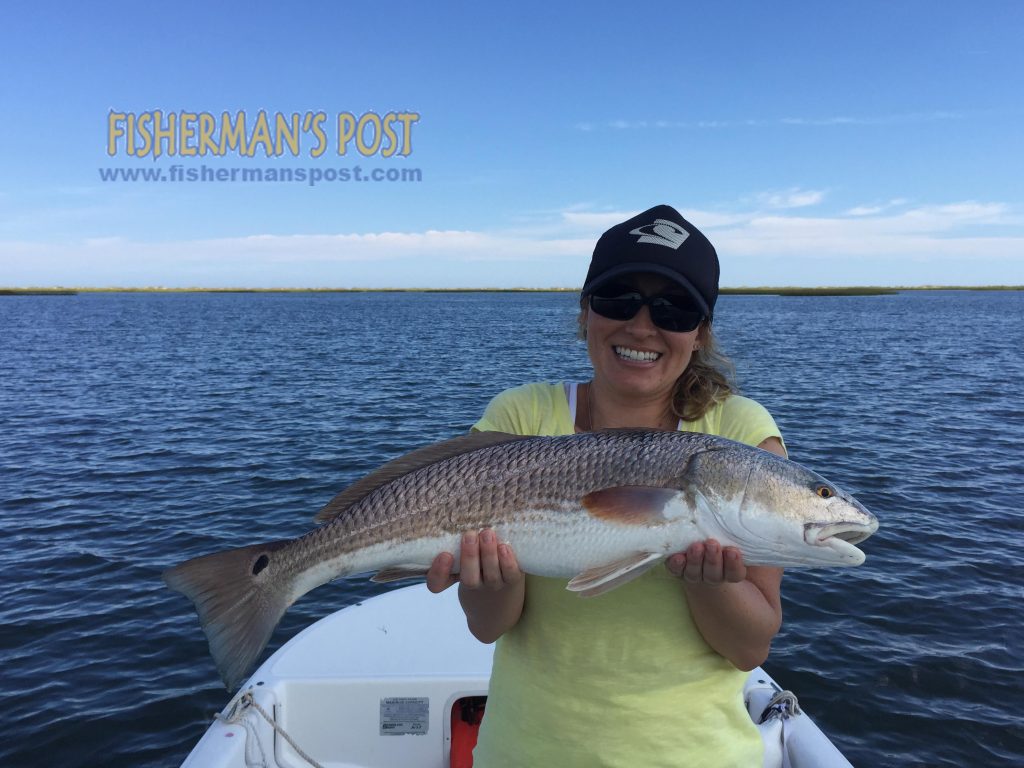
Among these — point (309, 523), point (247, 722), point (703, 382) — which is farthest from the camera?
point (309, 523)

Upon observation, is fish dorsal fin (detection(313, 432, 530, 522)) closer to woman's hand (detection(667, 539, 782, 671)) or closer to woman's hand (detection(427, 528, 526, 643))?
woman's hand (detection(427, 528, 526, 643))

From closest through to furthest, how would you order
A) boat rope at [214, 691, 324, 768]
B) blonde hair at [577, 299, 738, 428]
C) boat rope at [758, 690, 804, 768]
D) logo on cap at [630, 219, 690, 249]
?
1. logo on cap at [630, 219, 690, 249]
2. blonde hair at [577, 299, 738, 428]
3. boat rope at [214, 691, 324, 768]
4. boat rope at [758, 690, 804, 768]

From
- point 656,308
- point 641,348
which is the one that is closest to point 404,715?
point 641,348

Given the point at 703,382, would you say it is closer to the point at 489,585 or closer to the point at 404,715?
the point at 489,585

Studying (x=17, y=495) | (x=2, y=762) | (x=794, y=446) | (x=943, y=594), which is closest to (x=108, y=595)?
(x=2, y=762)

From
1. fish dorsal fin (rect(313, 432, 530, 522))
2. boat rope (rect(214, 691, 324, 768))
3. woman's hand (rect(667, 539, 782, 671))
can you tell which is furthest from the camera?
boat rope (rect(214, 691, 324, 768))

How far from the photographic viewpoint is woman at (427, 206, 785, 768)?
254 cm

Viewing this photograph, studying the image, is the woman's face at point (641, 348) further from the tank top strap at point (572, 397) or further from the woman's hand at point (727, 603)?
the woman's hand at point (727, 603)

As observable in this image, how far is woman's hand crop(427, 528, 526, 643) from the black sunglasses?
109cm

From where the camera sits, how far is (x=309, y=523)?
42.9ft

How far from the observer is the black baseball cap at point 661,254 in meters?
2.84

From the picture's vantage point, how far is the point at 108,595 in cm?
1064

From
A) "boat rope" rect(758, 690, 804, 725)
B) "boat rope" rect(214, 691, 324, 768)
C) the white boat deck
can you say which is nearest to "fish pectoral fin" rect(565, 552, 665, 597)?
the white boat deck

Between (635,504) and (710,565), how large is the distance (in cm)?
42
